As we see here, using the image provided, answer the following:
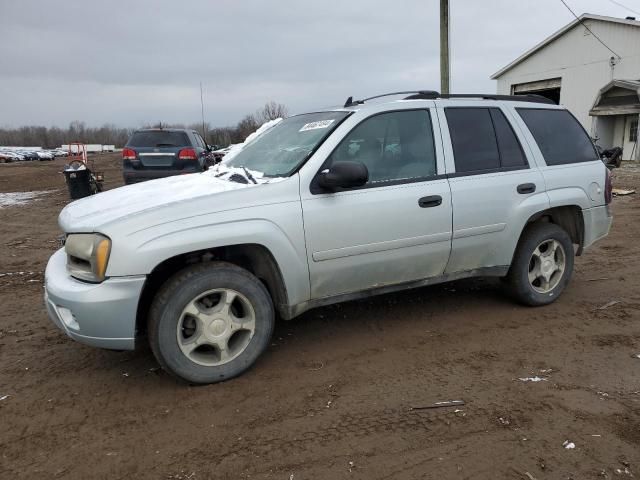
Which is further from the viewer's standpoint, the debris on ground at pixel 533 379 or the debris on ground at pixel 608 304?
the debris on ground at pixel 608 304

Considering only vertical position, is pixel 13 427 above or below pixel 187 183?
below

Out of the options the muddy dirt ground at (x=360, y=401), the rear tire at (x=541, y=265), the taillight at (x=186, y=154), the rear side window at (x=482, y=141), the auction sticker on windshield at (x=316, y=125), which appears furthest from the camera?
the taillight at (x=186, y=154)

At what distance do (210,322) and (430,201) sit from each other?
1.84m

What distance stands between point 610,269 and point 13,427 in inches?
238

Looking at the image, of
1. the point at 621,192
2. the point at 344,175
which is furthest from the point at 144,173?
the point at 621,192

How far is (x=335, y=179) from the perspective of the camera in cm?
330

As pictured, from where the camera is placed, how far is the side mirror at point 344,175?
328 cm

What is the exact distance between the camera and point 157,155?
36.4 feet

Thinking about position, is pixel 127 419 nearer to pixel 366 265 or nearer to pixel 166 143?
pixel 366 265

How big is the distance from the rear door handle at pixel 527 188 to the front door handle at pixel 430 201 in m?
0.86

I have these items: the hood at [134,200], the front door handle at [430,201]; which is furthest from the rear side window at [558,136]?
the hood at [134,200]

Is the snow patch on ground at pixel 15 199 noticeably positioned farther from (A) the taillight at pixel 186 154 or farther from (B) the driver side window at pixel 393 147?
(B) the driver side window at pixel 393 147

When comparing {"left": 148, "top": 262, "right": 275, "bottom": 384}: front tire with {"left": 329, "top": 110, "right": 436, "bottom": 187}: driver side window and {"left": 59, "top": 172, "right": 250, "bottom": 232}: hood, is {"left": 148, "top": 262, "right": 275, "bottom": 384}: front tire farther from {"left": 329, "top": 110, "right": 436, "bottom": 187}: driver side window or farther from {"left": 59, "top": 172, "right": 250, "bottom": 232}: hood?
{"left": 329, "top": 110, "right": 436, "bottom": 187}: driver side window

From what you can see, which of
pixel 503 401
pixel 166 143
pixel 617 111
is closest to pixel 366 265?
pixel 503 401
